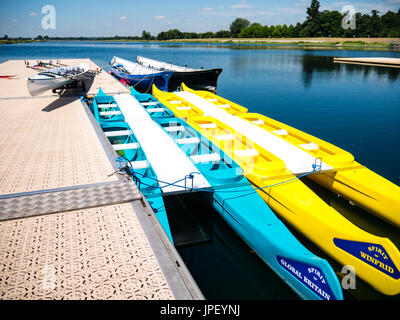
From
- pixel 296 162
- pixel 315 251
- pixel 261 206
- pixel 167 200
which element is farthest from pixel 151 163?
pixel 315 251

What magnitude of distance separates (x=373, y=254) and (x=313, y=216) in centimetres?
124

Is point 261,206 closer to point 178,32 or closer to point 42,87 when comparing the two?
point 42,87

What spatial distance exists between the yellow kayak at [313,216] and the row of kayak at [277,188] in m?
0.02

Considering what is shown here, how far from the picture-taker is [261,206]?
6.47 metres

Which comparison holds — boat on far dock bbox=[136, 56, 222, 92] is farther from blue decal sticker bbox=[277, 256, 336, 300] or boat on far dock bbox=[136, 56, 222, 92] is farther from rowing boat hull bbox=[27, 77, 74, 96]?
blue decal sticker bbox=[277, 256, 336, 300]

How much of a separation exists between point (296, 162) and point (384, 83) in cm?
2853

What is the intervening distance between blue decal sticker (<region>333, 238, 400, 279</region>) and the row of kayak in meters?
0.02

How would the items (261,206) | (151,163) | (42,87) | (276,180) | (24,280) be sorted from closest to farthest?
(24,280)
(261,206)
(276,180)
(151,163)
(42,87)

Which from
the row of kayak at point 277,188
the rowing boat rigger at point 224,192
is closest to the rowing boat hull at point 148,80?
the row of kayak at point 277,188

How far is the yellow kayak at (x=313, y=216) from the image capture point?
16.5 feet

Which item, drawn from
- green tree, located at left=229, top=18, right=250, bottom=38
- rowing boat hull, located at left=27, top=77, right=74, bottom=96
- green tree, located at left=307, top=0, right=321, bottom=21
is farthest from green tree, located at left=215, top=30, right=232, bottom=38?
rowing boat hull, located at left=27, top=77, right=74, bottom=96

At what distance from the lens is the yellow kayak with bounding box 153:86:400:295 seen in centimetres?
503

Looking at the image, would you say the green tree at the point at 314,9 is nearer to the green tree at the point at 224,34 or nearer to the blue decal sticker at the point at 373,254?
the green tree at the point at 224,34

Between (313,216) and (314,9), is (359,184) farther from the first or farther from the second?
(314,9)
